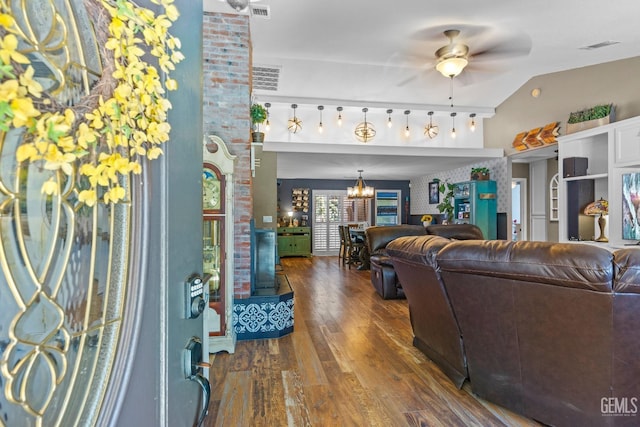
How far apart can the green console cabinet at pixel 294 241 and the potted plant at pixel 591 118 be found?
6.81m

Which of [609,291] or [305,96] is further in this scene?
[305,96]

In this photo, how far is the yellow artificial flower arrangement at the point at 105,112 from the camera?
15.0 inches

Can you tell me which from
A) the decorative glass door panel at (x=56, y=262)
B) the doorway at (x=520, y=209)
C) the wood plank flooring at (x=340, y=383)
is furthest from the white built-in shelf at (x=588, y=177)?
the decorative glass door panel at (x=56, y=262)

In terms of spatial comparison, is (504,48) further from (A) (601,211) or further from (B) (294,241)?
(B) (294,241)

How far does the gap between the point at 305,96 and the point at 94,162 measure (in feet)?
20.7

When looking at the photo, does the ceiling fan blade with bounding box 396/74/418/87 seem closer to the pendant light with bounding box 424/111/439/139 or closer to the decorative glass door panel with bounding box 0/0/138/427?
the pendant light with bounding box 424/111/439/139

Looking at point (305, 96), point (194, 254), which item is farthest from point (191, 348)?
point (305, 96)

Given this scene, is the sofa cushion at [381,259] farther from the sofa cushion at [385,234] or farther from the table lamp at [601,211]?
the table lamp at [601,211]

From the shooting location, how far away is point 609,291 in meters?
1.51

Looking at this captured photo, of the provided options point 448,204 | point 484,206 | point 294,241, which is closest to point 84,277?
point 484,206

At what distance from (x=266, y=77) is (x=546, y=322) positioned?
5.12 m

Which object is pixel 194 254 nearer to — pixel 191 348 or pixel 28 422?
pixel 191 348

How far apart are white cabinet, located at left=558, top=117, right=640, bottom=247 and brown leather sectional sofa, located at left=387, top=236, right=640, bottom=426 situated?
3434 mm

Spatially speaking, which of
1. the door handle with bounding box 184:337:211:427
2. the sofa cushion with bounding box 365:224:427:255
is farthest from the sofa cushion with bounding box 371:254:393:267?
the door handle with bounding box 184:337:211:427
